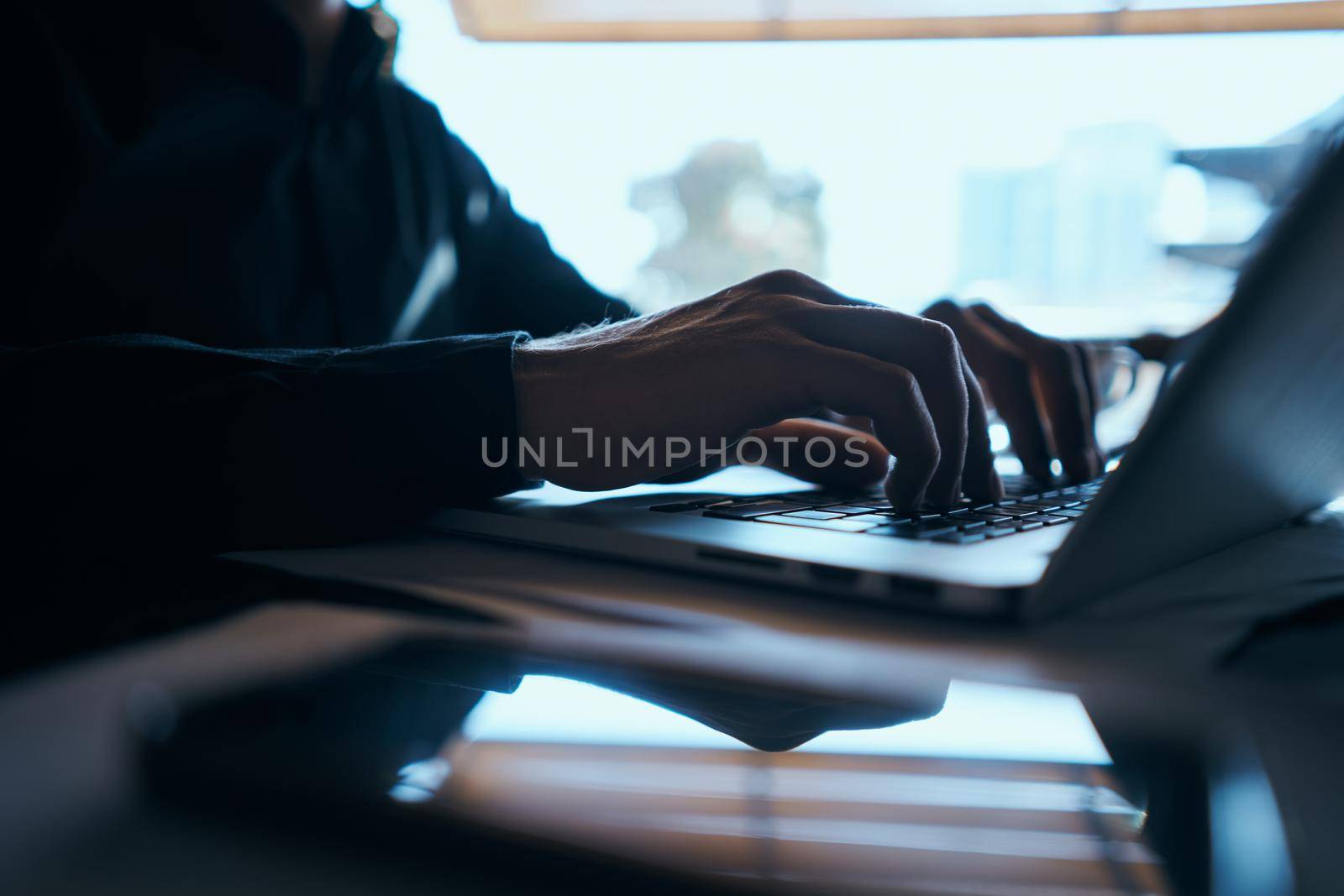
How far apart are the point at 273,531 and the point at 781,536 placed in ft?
0.77

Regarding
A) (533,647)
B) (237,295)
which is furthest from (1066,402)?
(237,295)

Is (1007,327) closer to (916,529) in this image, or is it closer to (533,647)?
(916,529)

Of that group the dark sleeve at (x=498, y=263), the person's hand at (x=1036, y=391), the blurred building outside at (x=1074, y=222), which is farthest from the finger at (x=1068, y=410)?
the blurred building outside at (x=1074, y=222)

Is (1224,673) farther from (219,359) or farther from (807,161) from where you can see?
(807,161)

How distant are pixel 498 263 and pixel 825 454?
0.89 metres

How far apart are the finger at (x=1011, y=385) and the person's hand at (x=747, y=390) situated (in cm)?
18

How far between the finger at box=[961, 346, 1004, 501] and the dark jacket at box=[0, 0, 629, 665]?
0.82 ft

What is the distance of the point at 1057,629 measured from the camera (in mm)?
248

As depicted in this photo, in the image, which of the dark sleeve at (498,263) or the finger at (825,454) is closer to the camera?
the finger at (825,454)

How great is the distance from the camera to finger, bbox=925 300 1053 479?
23.8 inches

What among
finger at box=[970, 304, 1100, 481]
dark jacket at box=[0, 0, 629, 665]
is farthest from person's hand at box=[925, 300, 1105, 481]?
dark jacket at box=[0, 0, 629, 665]

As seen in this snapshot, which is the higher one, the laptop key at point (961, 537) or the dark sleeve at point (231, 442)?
the dark sleeve at point (231, 442)

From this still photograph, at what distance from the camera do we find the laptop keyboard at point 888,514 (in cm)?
34

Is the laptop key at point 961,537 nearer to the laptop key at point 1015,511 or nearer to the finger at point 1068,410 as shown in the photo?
the laptop key at point 1015,511
